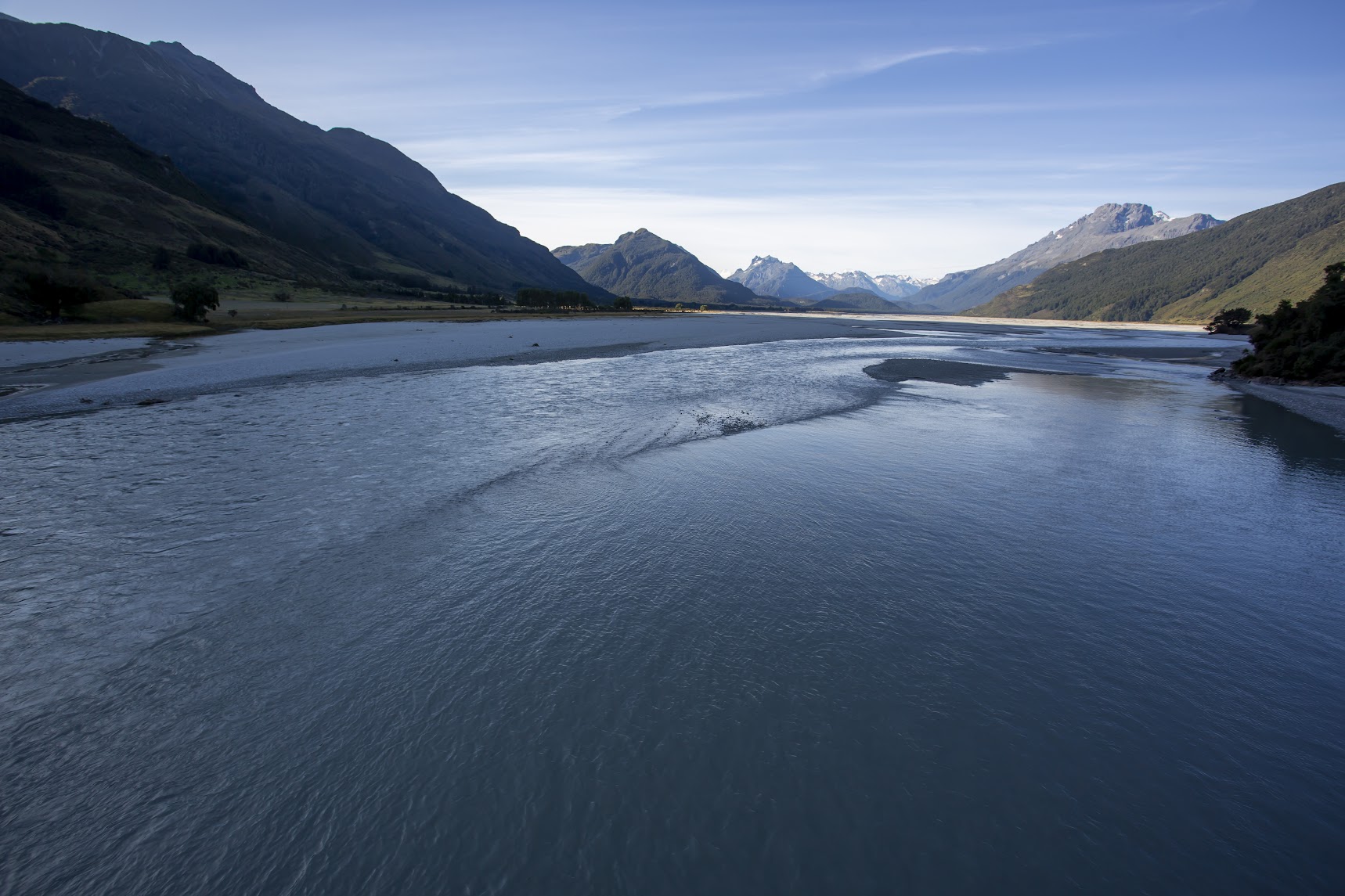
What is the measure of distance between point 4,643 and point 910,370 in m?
58.0

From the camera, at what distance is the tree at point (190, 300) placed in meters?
79.4

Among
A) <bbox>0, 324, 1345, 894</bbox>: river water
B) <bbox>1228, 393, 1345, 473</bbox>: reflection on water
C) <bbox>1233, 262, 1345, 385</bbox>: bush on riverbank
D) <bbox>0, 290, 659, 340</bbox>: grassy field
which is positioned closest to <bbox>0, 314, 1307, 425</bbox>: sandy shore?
<bbox>1228, 393, 1345, 473</bbox>: reflection on water

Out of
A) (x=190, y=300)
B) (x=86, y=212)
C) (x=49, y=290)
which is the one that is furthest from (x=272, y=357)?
(x=86, y=212)

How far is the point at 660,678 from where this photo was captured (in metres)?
9.98

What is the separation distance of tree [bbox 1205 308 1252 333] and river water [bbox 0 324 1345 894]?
177433 millimetres

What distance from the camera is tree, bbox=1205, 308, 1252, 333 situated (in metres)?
148

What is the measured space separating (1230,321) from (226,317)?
223191 millimetres

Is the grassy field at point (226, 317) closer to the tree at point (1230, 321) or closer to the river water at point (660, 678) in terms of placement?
the river water at point (660, 678)

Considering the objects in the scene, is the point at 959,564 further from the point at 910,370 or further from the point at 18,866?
the point at 910,370

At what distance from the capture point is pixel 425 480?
19594 mm

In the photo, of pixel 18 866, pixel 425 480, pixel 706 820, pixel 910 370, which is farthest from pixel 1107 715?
pixel 910 370

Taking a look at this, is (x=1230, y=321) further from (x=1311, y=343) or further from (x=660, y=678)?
(x=660, y=678)

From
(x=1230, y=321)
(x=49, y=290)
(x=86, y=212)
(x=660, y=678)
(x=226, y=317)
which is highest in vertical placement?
(x=86, y=212)

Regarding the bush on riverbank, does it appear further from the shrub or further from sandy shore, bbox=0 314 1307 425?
the shrub
